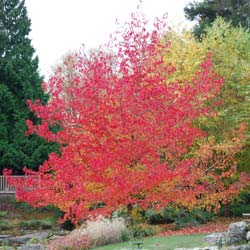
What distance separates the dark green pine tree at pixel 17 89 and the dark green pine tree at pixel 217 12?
1019cm

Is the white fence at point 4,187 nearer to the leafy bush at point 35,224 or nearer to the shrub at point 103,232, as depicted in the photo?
the leafy bush at point 35,224

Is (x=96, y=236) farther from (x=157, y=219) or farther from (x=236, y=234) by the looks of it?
(x=157, y=219)

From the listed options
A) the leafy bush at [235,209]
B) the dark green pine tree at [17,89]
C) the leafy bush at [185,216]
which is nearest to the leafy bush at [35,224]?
the dark green pine tree at [17,89]

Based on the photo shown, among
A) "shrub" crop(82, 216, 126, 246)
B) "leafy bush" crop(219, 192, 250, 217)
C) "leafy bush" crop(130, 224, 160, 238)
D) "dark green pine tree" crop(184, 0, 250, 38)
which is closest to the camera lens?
"shrub" crop(82, 216, 126, 246)

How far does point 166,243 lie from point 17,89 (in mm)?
21353

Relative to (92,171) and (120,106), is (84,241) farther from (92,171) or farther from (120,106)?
(120,106)

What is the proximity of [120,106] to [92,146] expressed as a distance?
4.70 ft

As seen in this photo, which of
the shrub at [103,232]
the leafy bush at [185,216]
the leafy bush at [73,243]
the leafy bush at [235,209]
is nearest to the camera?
the leafy bush at [73,243]

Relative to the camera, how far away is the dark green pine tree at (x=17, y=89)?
33.3 meters

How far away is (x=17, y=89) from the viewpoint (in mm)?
35000

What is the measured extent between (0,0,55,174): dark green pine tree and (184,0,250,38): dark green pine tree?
33.4ft

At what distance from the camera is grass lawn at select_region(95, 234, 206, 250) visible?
14.9 m

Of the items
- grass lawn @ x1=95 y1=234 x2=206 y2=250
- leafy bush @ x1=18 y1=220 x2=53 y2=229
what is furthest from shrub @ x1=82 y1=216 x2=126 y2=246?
leafy bush @ x1=18 y1=220 x2=53 y2=229

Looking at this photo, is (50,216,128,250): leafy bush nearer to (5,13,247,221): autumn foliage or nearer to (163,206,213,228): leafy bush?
(5,13,247,221): autumn foliage
